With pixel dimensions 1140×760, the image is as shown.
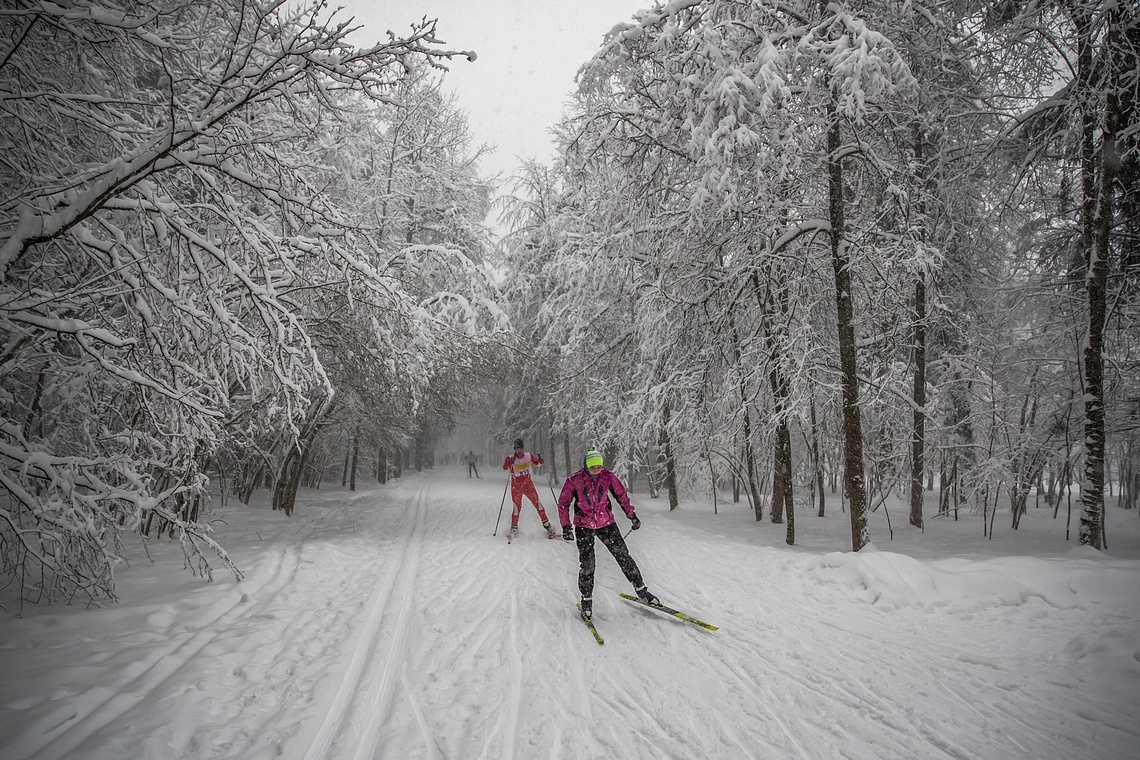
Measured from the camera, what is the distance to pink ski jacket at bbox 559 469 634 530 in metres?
6.11

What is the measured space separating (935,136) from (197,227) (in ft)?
42.1

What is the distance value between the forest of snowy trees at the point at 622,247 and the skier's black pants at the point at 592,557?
3.48m

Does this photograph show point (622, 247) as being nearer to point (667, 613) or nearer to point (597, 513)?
point (597, 513)

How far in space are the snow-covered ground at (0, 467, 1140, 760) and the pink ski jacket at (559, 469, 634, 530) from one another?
1101mm

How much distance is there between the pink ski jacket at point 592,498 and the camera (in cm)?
611

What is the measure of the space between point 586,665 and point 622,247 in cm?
766

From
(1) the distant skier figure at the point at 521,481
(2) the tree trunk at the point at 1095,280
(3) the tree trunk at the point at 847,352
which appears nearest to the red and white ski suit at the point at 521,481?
(1) the distant skier figure at the point at 521,481

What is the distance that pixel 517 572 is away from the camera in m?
7.83

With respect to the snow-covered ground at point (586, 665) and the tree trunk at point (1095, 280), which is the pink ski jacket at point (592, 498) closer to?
the snow-covered ground at point (586, 665)

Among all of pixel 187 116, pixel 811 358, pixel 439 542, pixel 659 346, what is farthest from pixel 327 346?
pixel 811 358

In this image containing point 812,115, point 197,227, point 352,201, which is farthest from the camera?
point 352,201

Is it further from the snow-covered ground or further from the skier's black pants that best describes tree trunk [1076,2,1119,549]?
the skier's black pants

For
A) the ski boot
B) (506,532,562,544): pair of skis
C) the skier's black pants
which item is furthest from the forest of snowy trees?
the ski boot

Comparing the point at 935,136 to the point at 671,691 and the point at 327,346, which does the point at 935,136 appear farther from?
the point at 327,346
